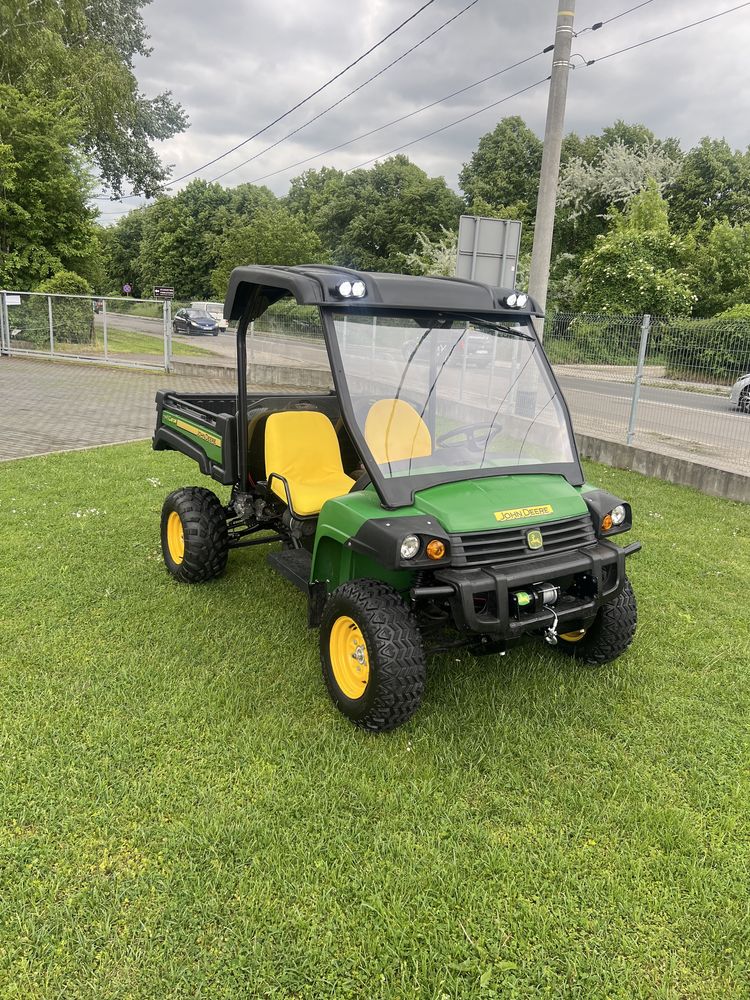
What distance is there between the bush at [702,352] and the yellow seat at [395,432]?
20.5ft

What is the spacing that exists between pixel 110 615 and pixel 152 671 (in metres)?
0.76

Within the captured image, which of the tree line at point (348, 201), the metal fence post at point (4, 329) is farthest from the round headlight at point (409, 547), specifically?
the tree line at point (348, 201)

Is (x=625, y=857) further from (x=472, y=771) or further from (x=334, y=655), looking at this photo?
(x=334, y=655)

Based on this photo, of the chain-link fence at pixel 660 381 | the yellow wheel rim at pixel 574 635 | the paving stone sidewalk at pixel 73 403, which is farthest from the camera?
the paving stone sidewalk at pixel 73 403

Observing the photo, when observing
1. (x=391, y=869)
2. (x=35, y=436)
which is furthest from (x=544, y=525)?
(x=35, y=436)

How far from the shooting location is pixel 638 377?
8602 millimetres

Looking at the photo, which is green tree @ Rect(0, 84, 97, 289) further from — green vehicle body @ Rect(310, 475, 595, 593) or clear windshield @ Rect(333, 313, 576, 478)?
green vehicle body @ Rect(310, 475, 595, 593)

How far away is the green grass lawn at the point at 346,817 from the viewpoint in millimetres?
2023

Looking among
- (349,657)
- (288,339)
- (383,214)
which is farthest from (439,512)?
(383,214)

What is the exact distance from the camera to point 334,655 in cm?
318

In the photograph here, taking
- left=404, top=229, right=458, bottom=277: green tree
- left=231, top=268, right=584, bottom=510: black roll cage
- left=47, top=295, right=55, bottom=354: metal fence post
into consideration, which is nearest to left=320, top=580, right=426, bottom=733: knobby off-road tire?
left=231, top=268, right=584, bottom=510: black roll cage

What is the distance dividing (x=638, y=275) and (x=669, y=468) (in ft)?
63.2

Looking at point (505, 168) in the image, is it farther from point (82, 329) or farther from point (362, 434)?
point (362, 434)

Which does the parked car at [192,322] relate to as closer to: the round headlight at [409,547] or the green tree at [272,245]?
the green tree at [272,245]
